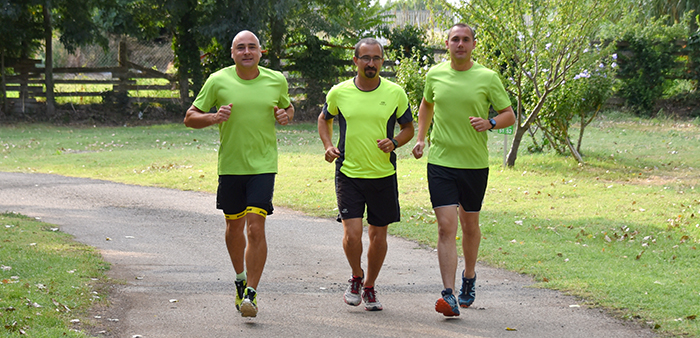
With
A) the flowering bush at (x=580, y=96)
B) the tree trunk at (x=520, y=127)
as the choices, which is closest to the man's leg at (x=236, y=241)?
the tree trunk at (x=520, y=127)

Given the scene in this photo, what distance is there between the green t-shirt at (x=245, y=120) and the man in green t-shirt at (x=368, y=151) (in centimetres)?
45

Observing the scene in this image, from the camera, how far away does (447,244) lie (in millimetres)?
5488

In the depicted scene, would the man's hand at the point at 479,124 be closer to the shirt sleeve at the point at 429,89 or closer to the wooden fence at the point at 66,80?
the shirt sleeve at the point at 429,89

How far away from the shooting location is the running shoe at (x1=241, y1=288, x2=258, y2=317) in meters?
5.13

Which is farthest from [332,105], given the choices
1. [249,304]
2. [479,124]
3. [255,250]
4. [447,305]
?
[447,305]

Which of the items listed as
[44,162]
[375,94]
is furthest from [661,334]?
[44,162]

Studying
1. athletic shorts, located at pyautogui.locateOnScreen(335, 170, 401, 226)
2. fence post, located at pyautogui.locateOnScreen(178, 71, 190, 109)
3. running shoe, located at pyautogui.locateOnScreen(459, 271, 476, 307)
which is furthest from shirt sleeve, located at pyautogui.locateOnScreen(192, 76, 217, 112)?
fence post, located at pyautogui.locateOnScreen(178, 71, 190, 109)

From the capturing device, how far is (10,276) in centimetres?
629

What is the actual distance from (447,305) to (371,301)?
670mm

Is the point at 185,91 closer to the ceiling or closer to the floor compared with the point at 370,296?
closer to the floor

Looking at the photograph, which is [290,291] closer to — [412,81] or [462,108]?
[462,108]

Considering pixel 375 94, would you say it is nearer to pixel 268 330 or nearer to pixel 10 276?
pixel 268 330

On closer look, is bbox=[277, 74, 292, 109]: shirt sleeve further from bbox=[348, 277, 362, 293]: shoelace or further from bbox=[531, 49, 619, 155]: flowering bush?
bbox=[531, 49, 619, 155]: flowering bush

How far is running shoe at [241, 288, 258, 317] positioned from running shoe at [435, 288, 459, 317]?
1272 mm
